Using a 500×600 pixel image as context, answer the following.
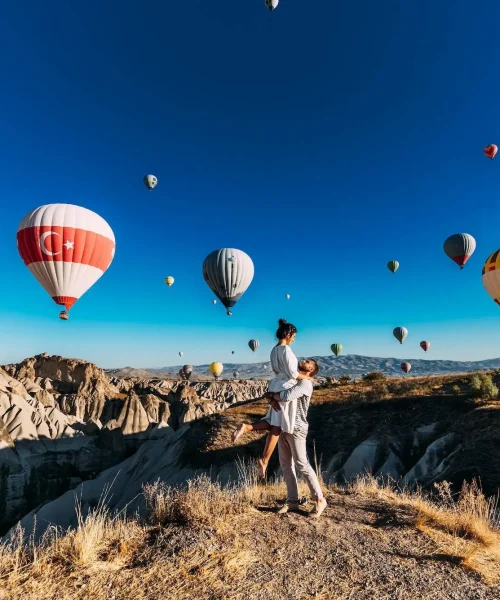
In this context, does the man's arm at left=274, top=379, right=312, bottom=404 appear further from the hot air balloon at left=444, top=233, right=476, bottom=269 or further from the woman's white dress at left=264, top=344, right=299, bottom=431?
the hot air balloon at left=444, top=233, right=476, bottom=269

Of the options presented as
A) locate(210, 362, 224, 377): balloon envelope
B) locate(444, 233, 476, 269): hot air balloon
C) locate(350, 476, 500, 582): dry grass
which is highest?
locate(444, 233, 476, 269): hot air balloon

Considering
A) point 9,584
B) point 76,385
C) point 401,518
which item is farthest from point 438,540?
point 76,385

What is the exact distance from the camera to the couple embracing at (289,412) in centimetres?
516

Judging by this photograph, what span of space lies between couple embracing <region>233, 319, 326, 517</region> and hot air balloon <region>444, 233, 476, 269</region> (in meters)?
39.1

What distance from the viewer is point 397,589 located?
12.2 ft

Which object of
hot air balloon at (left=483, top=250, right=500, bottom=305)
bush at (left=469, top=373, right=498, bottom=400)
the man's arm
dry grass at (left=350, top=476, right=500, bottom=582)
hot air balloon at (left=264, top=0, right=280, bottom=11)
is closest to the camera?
dry grass at (left=350, top=476, right=500, bottom=582)

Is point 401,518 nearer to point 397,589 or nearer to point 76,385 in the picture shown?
point 397,589

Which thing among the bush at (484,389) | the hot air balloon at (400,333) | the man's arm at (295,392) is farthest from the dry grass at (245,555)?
Result: the hot air balloon at (400,333)

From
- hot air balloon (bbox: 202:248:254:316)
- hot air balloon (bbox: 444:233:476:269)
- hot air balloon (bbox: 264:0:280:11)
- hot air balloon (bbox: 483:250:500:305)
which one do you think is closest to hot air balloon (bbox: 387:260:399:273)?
hot air balloon (bbox: 444:233:476:269)

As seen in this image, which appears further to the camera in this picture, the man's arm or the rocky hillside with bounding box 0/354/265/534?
the rocky hillside with bounding box 0/354/265/534

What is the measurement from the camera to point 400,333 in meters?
57.8

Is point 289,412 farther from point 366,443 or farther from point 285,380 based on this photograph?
point 366,443

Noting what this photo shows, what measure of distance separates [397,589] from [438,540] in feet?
5.18

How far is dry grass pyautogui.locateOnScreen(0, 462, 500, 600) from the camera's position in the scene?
141 inches
